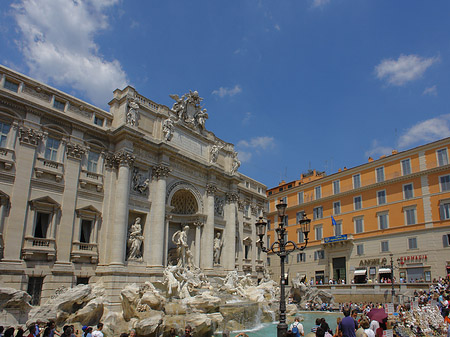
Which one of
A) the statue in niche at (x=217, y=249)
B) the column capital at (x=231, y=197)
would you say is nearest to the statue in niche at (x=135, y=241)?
the statue in niche at (x=217, y=249)

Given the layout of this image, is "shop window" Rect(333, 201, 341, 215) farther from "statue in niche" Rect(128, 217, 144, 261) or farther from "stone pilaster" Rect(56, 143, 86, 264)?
"stone pilaster" Rect(56, 143, 86, 264)

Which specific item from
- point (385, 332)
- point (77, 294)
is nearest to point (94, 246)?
point (77, 294)

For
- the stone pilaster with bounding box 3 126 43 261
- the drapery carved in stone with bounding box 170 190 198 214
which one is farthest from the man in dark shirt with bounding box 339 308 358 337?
the drapery carved in stone with bounding box 170 190 198 214

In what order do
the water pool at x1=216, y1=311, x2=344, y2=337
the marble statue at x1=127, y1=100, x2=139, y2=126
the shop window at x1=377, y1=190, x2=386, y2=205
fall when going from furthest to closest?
the shop window at x1=377, y1=190, x2=386, y2=205 < the marble statue at x1=127, y1=100, x2=139, y2=126 < the water pool at x1=216, y1=311, x2=344, y2=337

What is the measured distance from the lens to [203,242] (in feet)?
95.0

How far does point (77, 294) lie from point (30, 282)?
2.59 m

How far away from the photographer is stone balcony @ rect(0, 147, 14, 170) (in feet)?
61.7

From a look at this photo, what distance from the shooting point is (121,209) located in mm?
22641

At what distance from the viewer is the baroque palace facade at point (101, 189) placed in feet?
62.8

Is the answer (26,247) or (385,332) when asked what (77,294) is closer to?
(26,247)

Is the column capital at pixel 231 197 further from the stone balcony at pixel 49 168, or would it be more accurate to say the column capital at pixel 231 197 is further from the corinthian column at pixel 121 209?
the stone balcony at pixel 49 168

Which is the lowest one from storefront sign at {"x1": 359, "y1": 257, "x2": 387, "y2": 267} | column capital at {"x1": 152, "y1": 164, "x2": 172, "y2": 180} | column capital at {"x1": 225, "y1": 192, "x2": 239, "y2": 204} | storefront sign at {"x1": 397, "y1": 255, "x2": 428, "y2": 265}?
storefront sign at {"x1": 359, "y1": 257, "x2": 387, "y2": 267}

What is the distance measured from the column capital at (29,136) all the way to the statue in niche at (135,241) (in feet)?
25.8

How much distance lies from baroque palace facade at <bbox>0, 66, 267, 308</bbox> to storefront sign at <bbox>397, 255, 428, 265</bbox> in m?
15.5
